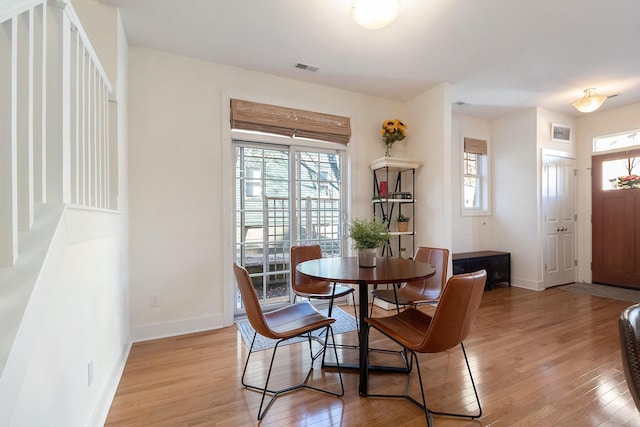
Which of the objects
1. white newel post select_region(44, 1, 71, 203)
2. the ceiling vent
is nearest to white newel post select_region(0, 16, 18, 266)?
white newel post select_region(44, 1, 71, 203)

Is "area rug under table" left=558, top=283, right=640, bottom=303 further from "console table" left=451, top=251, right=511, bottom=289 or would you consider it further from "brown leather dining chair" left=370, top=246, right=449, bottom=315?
"brown leather dining chair" left=370, top=246, right=449, bottom=315

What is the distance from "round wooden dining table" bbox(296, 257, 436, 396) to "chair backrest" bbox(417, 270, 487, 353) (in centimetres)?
27

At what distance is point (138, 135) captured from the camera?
2.71m

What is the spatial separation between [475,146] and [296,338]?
418cm

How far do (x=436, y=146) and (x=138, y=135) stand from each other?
3220 millimetres

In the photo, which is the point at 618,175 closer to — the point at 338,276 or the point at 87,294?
the point at 338,276

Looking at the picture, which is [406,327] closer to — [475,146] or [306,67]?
[306,67]

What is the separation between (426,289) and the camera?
8.35 ft

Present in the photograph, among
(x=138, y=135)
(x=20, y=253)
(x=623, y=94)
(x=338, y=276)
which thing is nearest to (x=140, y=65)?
(x=138, y=135)

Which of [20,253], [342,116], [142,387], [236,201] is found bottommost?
[142,387]

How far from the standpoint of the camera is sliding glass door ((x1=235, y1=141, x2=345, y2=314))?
10.8 feet

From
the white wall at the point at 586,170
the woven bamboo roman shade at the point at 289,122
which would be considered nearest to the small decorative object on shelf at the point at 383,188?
the woven bamboo roman shade at the point at 289,122

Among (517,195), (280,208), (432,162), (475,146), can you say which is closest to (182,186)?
(280,208)

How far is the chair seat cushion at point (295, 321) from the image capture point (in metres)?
1.76
